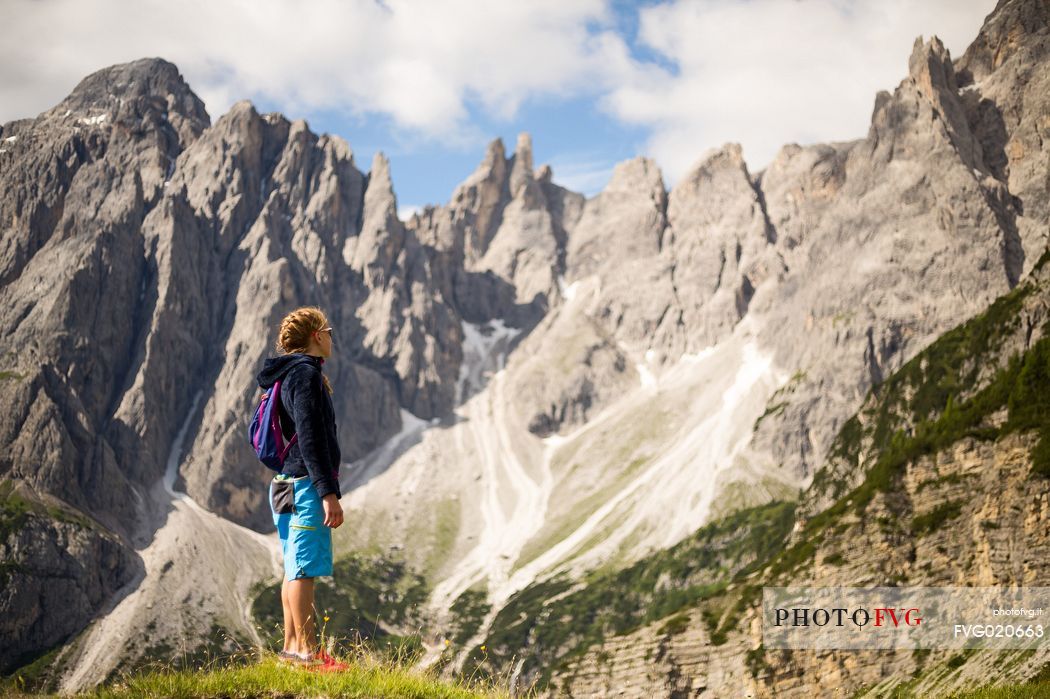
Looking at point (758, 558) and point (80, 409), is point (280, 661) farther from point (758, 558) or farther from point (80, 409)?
point (80, 409)

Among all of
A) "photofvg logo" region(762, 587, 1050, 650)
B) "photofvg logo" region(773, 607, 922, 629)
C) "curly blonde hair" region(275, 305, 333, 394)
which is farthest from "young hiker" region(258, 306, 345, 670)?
"photofvg logo" region(773, 607, 922, 629)

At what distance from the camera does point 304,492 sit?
10352 mm

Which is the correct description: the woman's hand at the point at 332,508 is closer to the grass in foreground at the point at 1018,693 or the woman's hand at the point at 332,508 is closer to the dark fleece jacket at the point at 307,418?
the dark fleece jacket at the point at 307,418

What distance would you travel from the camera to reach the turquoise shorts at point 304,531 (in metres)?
10.3

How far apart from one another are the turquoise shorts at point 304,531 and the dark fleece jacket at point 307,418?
211 millimetres

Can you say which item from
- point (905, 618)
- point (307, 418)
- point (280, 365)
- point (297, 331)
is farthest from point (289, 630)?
point (905, 618)

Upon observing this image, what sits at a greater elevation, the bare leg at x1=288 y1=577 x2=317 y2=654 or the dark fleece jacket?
the dark fleece jacket

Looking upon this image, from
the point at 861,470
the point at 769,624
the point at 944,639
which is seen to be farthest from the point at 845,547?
the point at 861,470

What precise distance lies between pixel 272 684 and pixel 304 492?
7.32ft

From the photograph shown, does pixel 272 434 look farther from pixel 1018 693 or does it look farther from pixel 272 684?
Answer: pixel 1018 693

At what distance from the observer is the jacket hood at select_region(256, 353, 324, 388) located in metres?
10.6

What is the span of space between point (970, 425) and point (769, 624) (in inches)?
1461

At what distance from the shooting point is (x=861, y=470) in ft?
477

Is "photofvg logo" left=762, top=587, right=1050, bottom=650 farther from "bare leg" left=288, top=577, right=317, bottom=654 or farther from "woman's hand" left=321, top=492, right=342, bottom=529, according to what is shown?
"woman's hand" left=321, top=492, right=342, bottom=529
